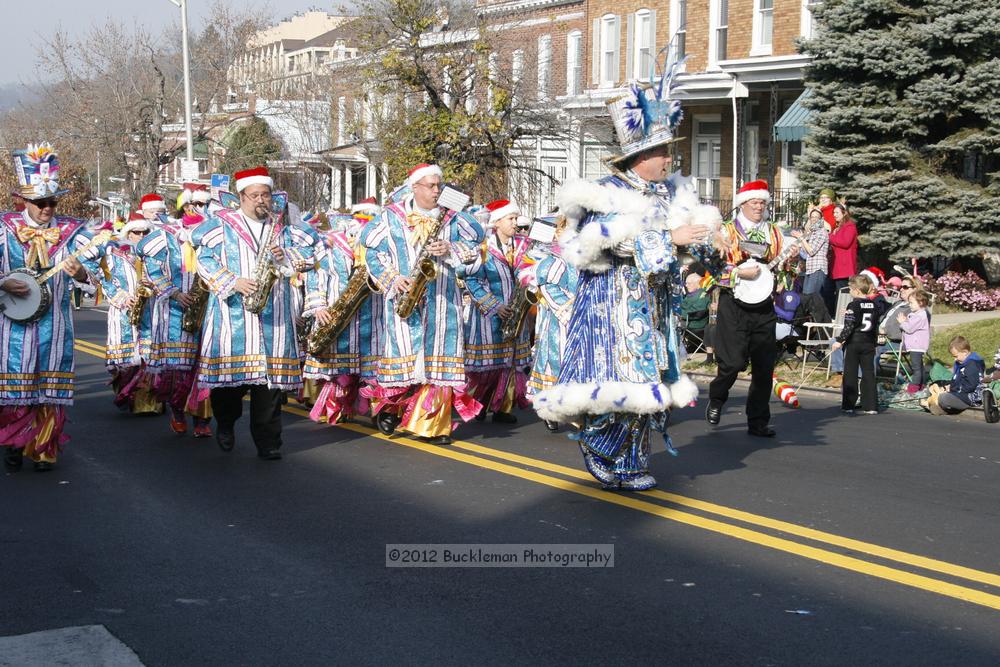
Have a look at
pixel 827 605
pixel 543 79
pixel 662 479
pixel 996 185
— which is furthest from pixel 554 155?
pixel 827 605

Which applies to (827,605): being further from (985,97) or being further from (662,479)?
(985,97)

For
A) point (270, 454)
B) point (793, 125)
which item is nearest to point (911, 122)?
point (793, 125)

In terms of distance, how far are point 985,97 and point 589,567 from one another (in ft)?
55.1

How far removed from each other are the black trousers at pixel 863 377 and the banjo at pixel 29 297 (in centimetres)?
718

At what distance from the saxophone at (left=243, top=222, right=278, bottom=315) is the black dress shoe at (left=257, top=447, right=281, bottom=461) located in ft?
3.27

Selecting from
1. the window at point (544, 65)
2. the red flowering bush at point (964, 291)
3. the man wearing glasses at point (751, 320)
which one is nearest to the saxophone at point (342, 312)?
the man wearing glasses at point (751, 320)

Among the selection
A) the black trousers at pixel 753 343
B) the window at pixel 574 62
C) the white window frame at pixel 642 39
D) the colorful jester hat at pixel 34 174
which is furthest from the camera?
the window at pixel 574 62

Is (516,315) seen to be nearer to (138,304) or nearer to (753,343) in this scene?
(753,343)

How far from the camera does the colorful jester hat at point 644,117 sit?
7664 millimetres

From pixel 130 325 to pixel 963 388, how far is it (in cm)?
768

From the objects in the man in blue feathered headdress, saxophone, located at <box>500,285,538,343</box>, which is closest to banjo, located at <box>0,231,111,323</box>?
the man in blue feathered headdress

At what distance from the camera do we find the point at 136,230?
12.7 meters

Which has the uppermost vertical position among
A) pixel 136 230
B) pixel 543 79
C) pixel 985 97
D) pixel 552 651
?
pixel 543 79

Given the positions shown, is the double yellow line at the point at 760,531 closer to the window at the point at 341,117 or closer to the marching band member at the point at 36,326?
the marching band member at the point at 36,326
